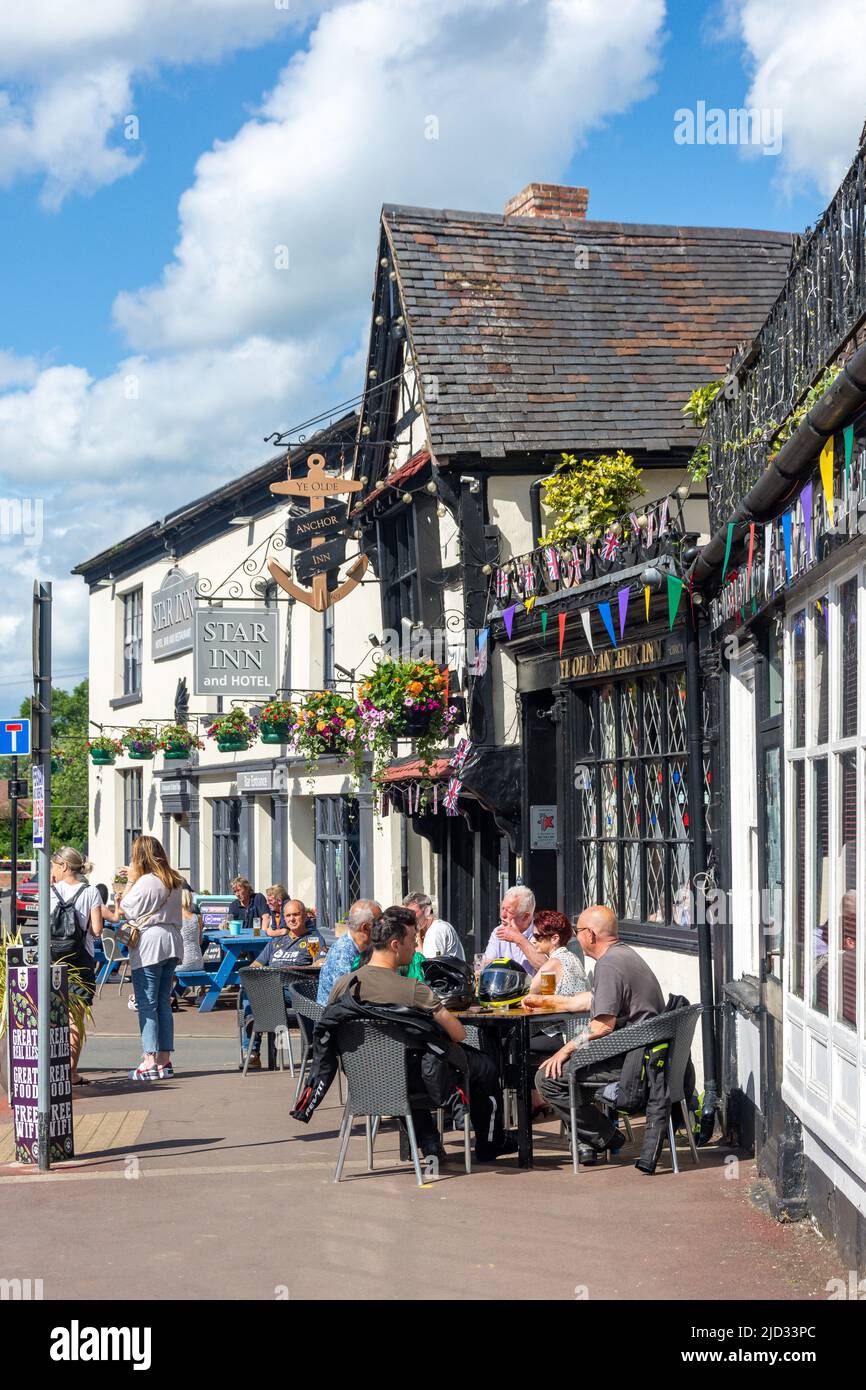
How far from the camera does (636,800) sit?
1288cm

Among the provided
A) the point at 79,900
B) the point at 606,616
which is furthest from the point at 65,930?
the point at 606,616

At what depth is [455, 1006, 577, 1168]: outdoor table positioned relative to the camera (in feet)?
31.7

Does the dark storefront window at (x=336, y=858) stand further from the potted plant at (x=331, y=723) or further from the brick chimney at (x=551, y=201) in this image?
the brick chimney at (x=551, y=201)

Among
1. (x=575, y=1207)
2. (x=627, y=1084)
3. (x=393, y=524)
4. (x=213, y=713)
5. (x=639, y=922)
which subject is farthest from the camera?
(x=213, y=713)

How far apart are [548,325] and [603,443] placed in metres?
1.99

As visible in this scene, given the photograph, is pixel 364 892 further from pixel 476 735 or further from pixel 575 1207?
pixel 575 1207

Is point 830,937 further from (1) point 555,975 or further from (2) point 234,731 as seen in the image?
(2) point 234,731

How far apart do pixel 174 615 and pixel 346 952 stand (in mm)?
16316

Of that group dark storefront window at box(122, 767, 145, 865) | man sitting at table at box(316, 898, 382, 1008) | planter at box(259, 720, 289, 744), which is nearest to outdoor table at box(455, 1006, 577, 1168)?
man sitting at table at box(316, 898, 382, 1008)

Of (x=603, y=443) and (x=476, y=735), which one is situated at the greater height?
(x=603, y=443)

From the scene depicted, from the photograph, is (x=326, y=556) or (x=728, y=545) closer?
(x=728, y=545)

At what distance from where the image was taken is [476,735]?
15766mm
